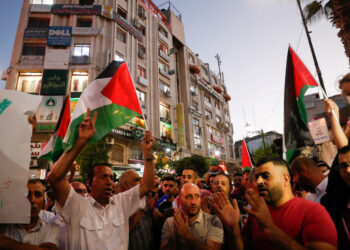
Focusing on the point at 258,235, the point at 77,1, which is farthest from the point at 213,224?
the point at 77,1

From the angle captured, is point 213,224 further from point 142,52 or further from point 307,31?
point 142,52

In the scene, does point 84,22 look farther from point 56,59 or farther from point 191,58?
point 191,58

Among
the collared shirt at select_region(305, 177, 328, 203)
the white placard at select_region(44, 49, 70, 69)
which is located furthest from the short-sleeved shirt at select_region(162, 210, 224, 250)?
the white placard at select_region(44, 49, 70, 69)

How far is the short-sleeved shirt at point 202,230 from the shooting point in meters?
2.54

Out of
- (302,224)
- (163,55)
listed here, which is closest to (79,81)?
(163,55)

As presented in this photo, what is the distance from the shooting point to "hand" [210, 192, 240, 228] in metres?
2.05

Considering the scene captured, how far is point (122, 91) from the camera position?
135 inches

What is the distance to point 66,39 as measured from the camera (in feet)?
60.6

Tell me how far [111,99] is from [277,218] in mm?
2671

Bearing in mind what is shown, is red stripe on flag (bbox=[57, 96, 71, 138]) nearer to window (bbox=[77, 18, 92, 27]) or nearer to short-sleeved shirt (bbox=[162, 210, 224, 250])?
short-sleeved shirt (bbox=[162, 210, 224, 250])

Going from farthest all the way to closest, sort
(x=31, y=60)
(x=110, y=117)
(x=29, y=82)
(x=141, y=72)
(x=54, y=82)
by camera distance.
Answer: (x=141, y=72)
(x=31, y=60)
(x=29, y=82)
(x=54, y=82)
(x=110, y=117)

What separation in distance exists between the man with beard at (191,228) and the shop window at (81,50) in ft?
64.3

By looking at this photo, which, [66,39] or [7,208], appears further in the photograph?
[66,39]

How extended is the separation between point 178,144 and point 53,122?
13.6 metres
